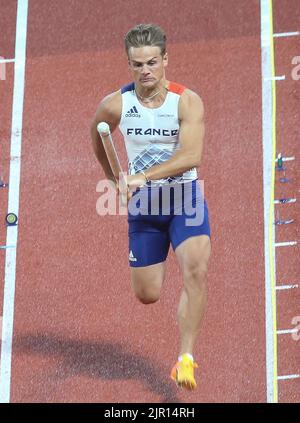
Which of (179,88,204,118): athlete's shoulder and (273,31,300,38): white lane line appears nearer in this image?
(179,88,204,118): athlete's shoulder

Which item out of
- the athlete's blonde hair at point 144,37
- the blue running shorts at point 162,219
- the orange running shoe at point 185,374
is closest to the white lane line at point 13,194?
the blue running shorts at point 162,219

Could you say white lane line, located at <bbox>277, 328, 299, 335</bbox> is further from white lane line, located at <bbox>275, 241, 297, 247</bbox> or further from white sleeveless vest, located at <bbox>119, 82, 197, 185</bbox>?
white sleeveless vest, located at <bbox>119, 82, 197, 185</bbox>

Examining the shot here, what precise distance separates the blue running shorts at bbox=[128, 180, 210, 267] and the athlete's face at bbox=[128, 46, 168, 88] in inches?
35.4

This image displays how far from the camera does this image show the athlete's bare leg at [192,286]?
9.11 m

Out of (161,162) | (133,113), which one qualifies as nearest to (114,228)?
(161,162)

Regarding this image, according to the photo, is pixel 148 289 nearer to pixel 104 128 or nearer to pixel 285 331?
pixel 104 128

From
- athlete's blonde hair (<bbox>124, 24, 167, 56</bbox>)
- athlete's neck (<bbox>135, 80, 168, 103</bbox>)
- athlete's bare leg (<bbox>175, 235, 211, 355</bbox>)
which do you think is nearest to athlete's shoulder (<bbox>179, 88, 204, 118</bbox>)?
athlete's neck (<bbox>135, 80, 168, 103</bbox>)

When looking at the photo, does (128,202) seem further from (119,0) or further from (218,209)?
(119,0)

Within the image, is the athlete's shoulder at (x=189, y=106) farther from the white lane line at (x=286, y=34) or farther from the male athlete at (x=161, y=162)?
the white lane line at (x=286, y=34)

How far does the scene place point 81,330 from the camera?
37.0 feet

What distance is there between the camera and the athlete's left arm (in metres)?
8.91

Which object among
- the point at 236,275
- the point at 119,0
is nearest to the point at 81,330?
the point at 236,275
